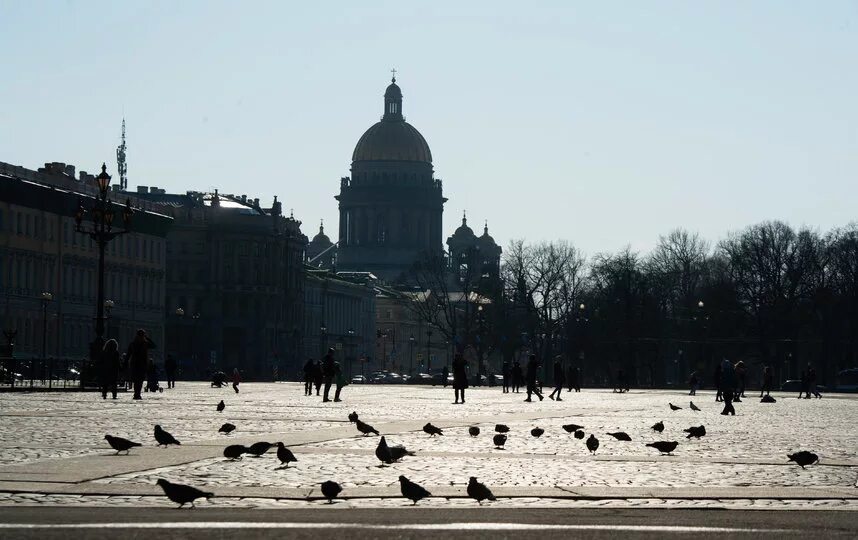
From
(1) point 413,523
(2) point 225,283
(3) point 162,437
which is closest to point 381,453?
(3) point 162,437

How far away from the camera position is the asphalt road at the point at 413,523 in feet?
47.8

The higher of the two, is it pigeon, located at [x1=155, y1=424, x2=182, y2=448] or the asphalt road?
pigeon, located at [x1=155, y1=424, x2=182, y2=448]

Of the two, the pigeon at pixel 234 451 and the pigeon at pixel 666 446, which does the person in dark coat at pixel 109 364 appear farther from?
the pigeon at pixel 234 451

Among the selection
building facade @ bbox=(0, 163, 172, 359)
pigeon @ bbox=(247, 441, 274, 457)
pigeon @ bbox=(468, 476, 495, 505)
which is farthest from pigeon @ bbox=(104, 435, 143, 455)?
building facade @ bbox=(0, 163, 172, 359)

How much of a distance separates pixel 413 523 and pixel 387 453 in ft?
20.1

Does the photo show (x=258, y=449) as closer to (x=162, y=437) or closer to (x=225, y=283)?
(x=162, y=437)

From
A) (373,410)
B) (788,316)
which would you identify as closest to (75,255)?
(788,316)

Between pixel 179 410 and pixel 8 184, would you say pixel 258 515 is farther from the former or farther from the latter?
pixel 8 184

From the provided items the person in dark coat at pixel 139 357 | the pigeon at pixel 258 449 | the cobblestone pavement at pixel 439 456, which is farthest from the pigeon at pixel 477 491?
the person in dark coat at pixel 139 357

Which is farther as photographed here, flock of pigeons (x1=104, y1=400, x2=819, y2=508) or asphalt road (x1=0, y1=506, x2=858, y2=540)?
flock of pigeons (x1=104, y1=400, x2=819, y2=508)

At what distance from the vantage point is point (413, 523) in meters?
15.4

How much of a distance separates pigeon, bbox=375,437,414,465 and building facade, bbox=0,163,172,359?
263 feet

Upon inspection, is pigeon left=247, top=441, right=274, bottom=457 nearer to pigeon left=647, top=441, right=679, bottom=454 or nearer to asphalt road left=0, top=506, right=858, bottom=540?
asphalt road left=0, top=506, right=858, bottom=540

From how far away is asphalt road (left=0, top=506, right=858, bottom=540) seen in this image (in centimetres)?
1456
